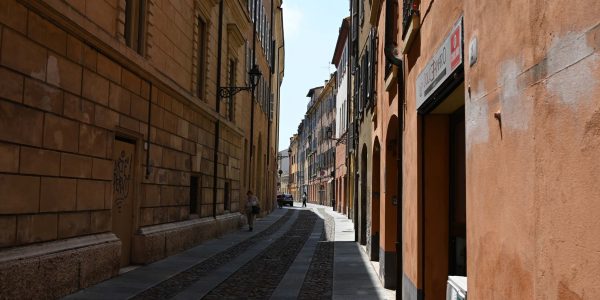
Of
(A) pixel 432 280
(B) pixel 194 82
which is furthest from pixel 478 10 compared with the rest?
(B) pixel 194 82

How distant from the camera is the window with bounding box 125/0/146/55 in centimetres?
1138

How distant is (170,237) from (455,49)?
9.94 meters

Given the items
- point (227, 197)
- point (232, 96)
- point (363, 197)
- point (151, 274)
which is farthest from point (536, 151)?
point (232, 96)

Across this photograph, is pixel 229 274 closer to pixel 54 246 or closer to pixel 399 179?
pixel 54 246

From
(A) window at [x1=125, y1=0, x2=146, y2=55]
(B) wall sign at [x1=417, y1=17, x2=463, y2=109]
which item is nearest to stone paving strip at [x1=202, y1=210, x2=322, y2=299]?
(B) wall sign at [x1=417, y1=17, x2=463, y2=109]

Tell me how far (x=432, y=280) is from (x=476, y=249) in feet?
7.87

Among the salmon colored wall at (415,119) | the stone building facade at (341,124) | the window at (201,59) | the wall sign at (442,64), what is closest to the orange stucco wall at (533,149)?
the wall sign at (442,64)

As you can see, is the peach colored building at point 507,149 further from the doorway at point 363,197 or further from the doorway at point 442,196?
the doorway at point 363,197

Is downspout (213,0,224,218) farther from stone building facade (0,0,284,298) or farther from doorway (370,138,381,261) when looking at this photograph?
doorway (370,138,381,261)

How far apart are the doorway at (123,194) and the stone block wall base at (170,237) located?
0.72 feet

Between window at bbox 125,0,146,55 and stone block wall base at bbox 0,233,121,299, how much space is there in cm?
396

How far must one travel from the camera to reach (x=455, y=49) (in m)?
4.74

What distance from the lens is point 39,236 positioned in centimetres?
764

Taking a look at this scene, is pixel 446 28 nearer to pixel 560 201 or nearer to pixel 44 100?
pixel 560 201
